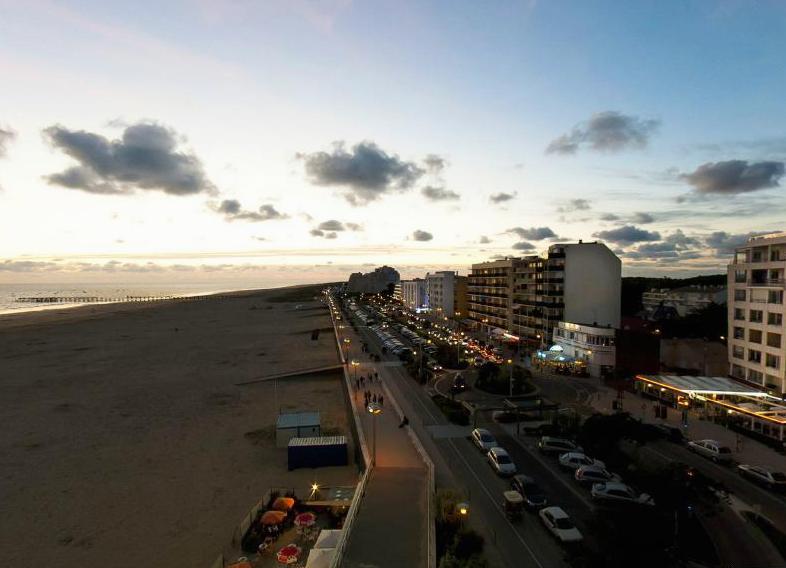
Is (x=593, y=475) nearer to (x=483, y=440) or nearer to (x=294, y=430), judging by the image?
(x=483, y=440)

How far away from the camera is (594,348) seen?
162 feet

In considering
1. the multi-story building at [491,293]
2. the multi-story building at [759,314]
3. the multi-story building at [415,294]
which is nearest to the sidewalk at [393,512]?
the multi-story building at [759,314]

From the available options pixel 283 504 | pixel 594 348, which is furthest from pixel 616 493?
pixel 594 348

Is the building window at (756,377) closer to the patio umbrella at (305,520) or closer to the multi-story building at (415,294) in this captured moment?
the patio umbrella at (305,520)

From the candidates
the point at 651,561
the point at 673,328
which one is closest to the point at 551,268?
the point at 673,328

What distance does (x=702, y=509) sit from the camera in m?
21.1

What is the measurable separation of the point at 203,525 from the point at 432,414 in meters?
18.8

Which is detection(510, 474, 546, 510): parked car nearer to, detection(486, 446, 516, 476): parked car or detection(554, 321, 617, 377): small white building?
detection(486, 446, 516, 476): parked car

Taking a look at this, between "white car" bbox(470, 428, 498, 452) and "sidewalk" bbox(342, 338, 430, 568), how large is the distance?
14.6 feet

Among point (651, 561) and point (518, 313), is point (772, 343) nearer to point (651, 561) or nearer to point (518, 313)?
point (651, 561)

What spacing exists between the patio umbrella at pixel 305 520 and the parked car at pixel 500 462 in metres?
10.1

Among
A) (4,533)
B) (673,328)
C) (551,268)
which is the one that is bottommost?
(4,533)

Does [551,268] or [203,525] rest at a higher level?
[551,268]

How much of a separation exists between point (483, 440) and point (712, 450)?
13.2 meters
